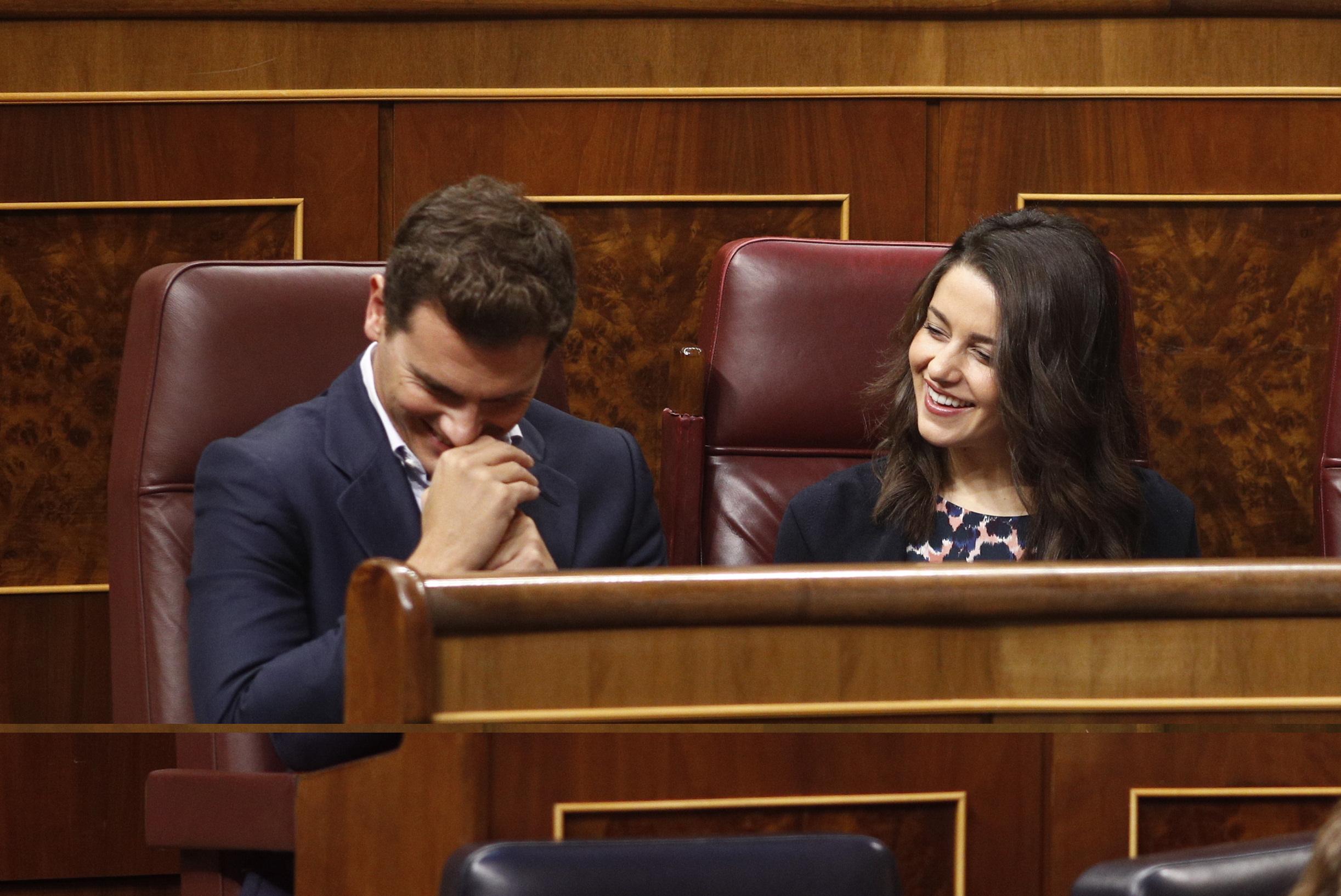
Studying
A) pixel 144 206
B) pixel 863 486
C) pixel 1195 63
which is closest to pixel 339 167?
pixel 144 206

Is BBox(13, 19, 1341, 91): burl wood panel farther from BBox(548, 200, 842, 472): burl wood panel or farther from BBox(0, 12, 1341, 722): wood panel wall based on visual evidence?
BBox(548, 200, 842, 472): burl wood panel

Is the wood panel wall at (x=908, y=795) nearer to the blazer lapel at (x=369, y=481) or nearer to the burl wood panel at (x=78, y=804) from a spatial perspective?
the burl wood panel at (x=78, y=804)

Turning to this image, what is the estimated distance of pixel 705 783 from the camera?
1.45 ft

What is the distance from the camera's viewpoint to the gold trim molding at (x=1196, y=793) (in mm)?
443

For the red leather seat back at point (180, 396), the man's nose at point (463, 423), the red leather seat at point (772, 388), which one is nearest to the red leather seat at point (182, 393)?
the red leather seat back at point (180, 396)

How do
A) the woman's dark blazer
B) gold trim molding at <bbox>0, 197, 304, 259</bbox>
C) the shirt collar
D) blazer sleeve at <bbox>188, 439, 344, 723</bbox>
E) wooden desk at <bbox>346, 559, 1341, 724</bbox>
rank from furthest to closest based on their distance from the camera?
gold trim molding at <bbox>0, 197, 304, 259</bbox> < the woman's dark blazer < the shirt collar < blazer sleeve at <bbox>188, 439, 344, 723</bbox> < wooden desk at <bbox>346, 559, 1341, 724</bbox>

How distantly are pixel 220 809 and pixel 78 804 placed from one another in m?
0.10

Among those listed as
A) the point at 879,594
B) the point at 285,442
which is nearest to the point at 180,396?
the point at 285,442

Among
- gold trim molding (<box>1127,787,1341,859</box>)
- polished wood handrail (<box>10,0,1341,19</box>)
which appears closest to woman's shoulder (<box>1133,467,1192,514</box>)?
gold trim molding (<box>1127,787,1341,859</box>)

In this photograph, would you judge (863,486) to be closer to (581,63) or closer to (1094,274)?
Result: (1094,274)

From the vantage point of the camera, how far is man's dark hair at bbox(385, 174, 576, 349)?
0.79 metres

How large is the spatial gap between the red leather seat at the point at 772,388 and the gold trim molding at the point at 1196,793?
612 millimetres

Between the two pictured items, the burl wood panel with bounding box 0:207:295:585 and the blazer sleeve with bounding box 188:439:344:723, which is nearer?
the blazer sleeve with bounding box 188:439:344:723

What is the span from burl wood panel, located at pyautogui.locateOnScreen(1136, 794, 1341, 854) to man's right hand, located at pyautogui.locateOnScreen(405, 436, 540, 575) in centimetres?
40
